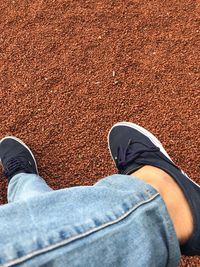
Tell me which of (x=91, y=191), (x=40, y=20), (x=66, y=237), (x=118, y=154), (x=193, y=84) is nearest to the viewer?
(x=66, y=237)

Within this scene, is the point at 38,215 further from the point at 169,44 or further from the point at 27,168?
→ the point at 169,44

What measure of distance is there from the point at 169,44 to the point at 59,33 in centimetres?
49

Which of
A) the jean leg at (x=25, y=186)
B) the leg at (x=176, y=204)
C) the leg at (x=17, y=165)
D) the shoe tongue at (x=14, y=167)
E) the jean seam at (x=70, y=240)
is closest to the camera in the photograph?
the jean seam at (x=70, y=240)

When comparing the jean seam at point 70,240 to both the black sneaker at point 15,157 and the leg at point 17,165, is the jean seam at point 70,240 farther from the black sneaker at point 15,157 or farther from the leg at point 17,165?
the black sneaker at point 15,157

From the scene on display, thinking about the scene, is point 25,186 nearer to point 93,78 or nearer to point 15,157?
point 15,157

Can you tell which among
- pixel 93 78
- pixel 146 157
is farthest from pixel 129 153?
pixel 93 78

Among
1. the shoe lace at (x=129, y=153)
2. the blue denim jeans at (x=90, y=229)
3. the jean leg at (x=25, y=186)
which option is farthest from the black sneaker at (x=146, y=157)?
the jean leg at (x=25, y=186)

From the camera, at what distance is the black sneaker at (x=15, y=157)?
179cm

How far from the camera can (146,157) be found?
1609 millimetres

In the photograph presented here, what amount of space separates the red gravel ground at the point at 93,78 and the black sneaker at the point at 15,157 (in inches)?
1.4

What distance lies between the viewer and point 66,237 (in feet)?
3.20

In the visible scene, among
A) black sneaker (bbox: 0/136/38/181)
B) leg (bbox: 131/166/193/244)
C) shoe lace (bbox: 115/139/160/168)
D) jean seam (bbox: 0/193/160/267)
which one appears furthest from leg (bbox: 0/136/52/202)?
jean seam (bbox: 0/193/160/267)

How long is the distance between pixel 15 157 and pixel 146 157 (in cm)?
57

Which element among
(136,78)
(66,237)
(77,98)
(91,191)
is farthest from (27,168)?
(66,237)
